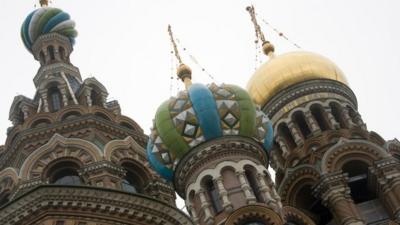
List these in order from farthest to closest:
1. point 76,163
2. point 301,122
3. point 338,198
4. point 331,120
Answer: point 301,122, point 331,120, point 338,198, point 76,163

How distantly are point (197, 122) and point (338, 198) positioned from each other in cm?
402

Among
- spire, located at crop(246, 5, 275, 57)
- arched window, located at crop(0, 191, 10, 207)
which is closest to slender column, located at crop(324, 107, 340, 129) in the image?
spire, located at crop(246, 5, 275, 57)

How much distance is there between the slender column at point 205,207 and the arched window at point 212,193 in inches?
5.8

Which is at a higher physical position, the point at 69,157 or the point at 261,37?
the point at 261,37

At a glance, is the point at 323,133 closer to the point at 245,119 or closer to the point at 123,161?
the point at 245,119

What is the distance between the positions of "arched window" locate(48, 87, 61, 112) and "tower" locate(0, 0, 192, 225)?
0.03 meters

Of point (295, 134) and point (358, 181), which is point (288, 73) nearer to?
point (295, 134)

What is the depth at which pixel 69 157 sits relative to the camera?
17391 millimetres

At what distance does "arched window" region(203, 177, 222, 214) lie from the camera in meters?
16.1

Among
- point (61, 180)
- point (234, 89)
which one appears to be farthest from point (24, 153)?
point (234, 89)

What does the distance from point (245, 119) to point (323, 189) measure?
310 cm

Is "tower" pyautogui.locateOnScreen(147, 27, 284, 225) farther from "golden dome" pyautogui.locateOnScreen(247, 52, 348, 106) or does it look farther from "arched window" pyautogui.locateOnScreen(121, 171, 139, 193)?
"golden dome" pyautogui.locateOnScreen(247, 52, 348, 106)

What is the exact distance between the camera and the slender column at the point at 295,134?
2123 cm

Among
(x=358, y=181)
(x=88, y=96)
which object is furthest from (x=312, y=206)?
(x=88, y=96)
